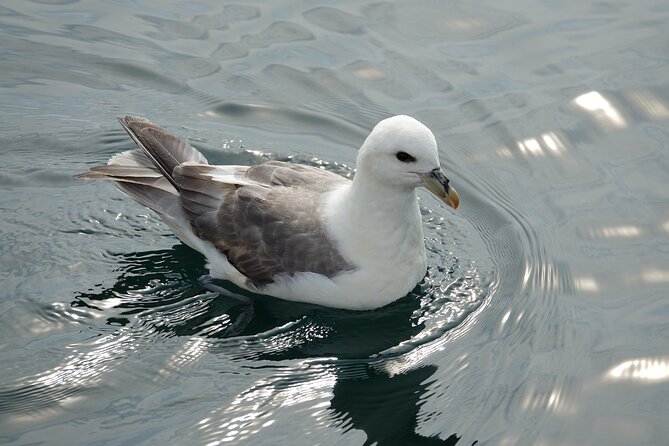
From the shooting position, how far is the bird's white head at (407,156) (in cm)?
600

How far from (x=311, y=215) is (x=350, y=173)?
1508mm

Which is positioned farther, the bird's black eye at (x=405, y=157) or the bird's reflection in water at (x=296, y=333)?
the bird's black eye at (x=405, y=157)

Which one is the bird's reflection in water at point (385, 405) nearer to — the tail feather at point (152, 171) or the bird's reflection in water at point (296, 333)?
the bird's reflection in water at point (296, 333)

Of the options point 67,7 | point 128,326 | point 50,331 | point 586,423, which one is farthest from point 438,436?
point 67,7

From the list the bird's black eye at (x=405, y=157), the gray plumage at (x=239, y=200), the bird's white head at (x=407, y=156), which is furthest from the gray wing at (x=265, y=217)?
the bird's black eye at (x=405, y=157)

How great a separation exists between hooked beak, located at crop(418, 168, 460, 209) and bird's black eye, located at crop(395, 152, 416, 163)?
0.10m

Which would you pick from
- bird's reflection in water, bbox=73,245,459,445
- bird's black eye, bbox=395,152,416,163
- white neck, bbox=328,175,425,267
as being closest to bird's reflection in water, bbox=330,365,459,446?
bird's reflection in water, bbox=73,245,459,445

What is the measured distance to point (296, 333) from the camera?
20.9 feet

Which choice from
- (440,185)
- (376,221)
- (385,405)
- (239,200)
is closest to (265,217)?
(239,200)

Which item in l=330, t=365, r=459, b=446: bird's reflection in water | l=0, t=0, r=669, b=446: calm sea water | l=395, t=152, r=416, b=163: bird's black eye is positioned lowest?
l=330, t=365, r=459, b=446: bird's reflection in water

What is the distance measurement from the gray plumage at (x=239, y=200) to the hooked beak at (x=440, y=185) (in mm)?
775

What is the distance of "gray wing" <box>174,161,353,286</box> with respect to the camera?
6438 millimetres

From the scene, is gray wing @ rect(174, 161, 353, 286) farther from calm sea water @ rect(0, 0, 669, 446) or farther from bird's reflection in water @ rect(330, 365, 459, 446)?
bird's reflection in water @ rect(330, 365, 459, 446)

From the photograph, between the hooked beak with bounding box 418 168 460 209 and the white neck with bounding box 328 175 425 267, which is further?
the white neck with bounding box 328 175 425 267
